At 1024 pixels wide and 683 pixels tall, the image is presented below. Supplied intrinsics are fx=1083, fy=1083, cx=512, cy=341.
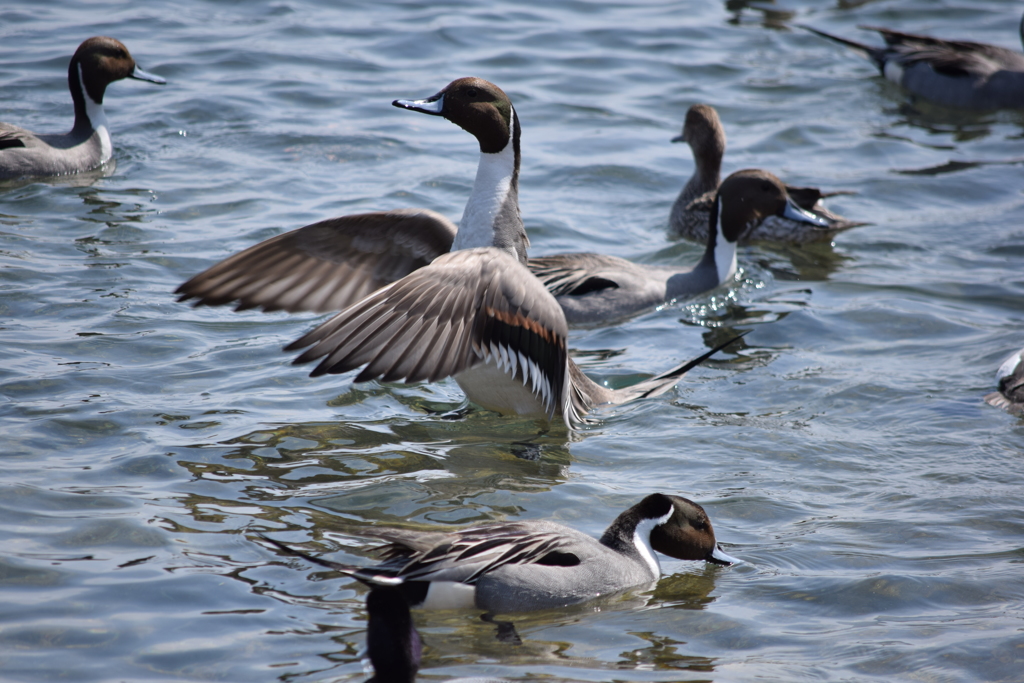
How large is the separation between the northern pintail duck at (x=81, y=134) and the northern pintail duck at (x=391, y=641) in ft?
22.4

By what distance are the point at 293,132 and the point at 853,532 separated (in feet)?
23.7

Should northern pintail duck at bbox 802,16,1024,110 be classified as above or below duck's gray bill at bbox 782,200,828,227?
above

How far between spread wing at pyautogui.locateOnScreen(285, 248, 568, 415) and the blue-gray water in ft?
2.00

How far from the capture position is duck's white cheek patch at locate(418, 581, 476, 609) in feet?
13.3

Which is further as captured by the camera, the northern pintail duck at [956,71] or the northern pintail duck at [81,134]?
the northern pintail duck at [956,71]

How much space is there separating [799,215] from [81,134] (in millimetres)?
6190

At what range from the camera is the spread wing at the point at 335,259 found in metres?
6.01

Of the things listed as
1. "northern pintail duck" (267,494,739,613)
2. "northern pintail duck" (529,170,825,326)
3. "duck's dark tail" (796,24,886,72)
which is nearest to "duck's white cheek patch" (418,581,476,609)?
"northern pintail duck" (267,494,739,613)

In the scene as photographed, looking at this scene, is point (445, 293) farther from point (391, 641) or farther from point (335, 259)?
point (391, 641)

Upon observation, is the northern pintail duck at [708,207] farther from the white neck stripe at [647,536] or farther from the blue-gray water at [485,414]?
the white neck stripe at [647,536]

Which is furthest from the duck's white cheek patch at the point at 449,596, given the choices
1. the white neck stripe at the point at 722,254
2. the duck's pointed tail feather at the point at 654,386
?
the white neck stripe at the point at 722,254

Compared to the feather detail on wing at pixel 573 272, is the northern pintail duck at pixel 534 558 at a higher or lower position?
lower

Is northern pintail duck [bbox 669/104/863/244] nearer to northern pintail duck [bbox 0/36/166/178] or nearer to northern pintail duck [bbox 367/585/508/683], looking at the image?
northern pintail duck [bbox 0/36/166/178]

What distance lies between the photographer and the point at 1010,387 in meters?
6.50
